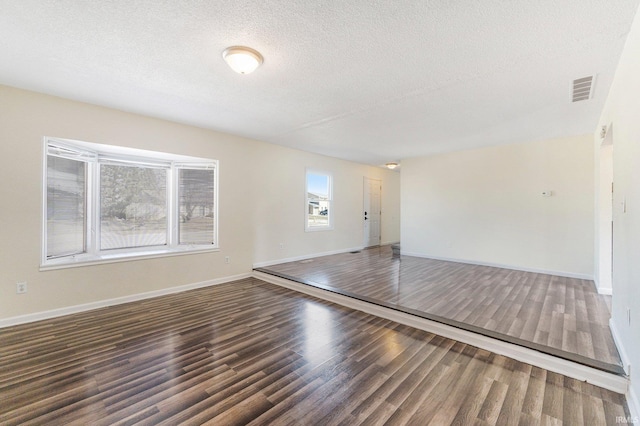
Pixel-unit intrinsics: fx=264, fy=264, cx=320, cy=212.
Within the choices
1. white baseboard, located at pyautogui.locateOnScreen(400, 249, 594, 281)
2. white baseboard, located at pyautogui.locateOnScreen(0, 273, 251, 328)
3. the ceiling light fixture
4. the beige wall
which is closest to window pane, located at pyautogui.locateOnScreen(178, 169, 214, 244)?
the beige wall

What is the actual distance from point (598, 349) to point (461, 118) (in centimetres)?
306

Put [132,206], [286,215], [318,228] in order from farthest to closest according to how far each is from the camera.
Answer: [318,228]
[286,215]
[132,206]

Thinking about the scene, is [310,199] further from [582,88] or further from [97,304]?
[582,88]

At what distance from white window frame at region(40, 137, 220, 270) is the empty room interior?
0.10ft

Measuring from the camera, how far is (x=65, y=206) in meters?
3.56

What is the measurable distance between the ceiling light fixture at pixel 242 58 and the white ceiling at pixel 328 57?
0.22ft

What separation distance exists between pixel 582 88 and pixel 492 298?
2692 millimetres

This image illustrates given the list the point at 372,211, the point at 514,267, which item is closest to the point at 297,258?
the point at 372,211

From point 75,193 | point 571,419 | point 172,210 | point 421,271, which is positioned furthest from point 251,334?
point 421,271

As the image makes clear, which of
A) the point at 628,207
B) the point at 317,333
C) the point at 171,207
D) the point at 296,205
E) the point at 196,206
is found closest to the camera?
the point at 628,207

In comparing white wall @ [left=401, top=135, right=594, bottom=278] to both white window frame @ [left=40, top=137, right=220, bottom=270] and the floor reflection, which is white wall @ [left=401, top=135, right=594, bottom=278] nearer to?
the floor reflection

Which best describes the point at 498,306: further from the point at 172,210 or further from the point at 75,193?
the point at 75,193

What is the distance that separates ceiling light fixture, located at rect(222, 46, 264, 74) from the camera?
2.28 metres

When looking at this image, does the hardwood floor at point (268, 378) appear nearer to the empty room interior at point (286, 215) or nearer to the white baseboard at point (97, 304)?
the empty room interior at point (286, 215)
